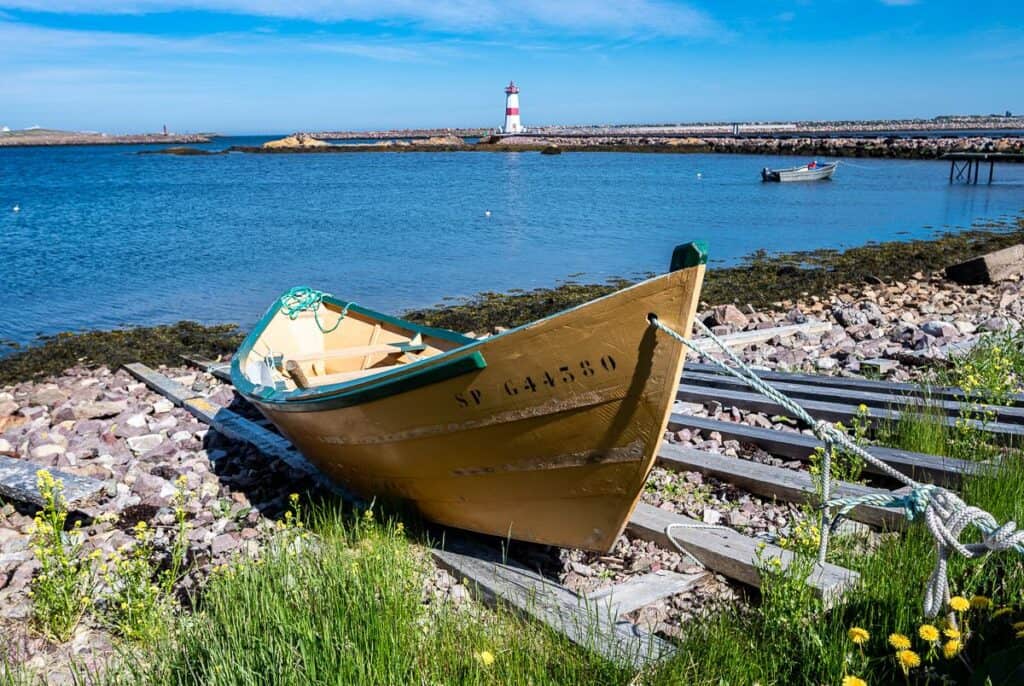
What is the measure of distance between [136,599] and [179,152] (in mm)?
105684

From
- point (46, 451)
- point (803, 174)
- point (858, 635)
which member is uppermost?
point (803, 174)

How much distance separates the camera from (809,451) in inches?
233

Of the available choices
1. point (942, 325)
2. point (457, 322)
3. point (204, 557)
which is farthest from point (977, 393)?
point (457, 322)

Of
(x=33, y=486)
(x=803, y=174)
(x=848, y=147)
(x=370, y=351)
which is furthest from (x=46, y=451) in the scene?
(x=848, y=147)

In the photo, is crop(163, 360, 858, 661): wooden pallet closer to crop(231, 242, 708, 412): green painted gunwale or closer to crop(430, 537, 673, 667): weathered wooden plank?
crop(430, 537, 673, 667): weathered wooden plank

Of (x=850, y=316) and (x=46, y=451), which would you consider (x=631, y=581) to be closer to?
(x=46, y=451)

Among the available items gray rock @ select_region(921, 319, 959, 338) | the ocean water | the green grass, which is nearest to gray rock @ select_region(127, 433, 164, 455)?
the green grass

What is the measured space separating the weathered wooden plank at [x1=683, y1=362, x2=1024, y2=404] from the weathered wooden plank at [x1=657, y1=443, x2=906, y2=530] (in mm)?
1700

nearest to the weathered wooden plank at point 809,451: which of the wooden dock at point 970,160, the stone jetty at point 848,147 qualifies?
the wooden dock at point 970,160

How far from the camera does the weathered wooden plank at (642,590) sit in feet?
13.4

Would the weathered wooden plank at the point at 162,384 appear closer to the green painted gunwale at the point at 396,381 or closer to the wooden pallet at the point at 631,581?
the green painted gunwale at the point at 396,381

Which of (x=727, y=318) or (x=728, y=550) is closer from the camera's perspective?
(x=728, y=550)

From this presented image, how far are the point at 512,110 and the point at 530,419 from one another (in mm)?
108810

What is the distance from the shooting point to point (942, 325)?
953cm
